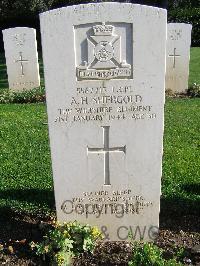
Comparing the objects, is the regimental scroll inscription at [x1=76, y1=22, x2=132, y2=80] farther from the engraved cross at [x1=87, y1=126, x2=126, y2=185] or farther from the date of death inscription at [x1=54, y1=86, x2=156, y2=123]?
the engraved cross at [x1=87, y1=126, x2=126, y2=185]

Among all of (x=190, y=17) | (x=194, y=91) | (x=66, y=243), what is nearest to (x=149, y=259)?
(x=66, y=243)

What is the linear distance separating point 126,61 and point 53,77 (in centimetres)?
65

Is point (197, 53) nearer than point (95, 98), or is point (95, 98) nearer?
point (95, 98)

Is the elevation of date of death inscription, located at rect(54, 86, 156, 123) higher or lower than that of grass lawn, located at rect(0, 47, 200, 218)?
higher

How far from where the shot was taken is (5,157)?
620cm

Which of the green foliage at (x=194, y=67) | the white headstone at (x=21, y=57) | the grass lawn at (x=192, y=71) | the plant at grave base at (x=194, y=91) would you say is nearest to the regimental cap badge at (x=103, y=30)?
the plant at grave base at (x=194, y=91)

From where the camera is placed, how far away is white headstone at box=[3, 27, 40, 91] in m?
11.1

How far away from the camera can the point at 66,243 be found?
3.59 m

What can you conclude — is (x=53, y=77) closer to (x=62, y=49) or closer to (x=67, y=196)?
(x=62, y=49)

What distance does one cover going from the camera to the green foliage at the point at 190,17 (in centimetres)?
2062

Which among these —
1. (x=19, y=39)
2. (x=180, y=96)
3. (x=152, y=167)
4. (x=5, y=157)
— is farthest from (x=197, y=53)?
(x=152, y=167)

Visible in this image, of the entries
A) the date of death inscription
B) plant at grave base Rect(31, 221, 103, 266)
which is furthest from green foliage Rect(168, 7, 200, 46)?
plant at grave base Rect(31, 221, 103, 266)

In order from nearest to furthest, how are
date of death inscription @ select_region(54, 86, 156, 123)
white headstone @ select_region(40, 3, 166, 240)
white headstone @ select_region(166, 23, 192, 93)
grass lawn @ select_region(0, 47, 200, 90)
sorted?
1. white headstone @ select_region(40, 3, 166, 240)
2. date of death inscription @ select_region(54, 86, 156, 123)
3. white headstone @ select_region(166, 23, 192, 93)
4. grass lawn @ select_region(0, 47, 200, 90)

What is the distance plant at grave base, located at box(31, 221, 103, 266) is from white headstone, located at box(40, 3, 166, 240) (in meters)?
0.24
